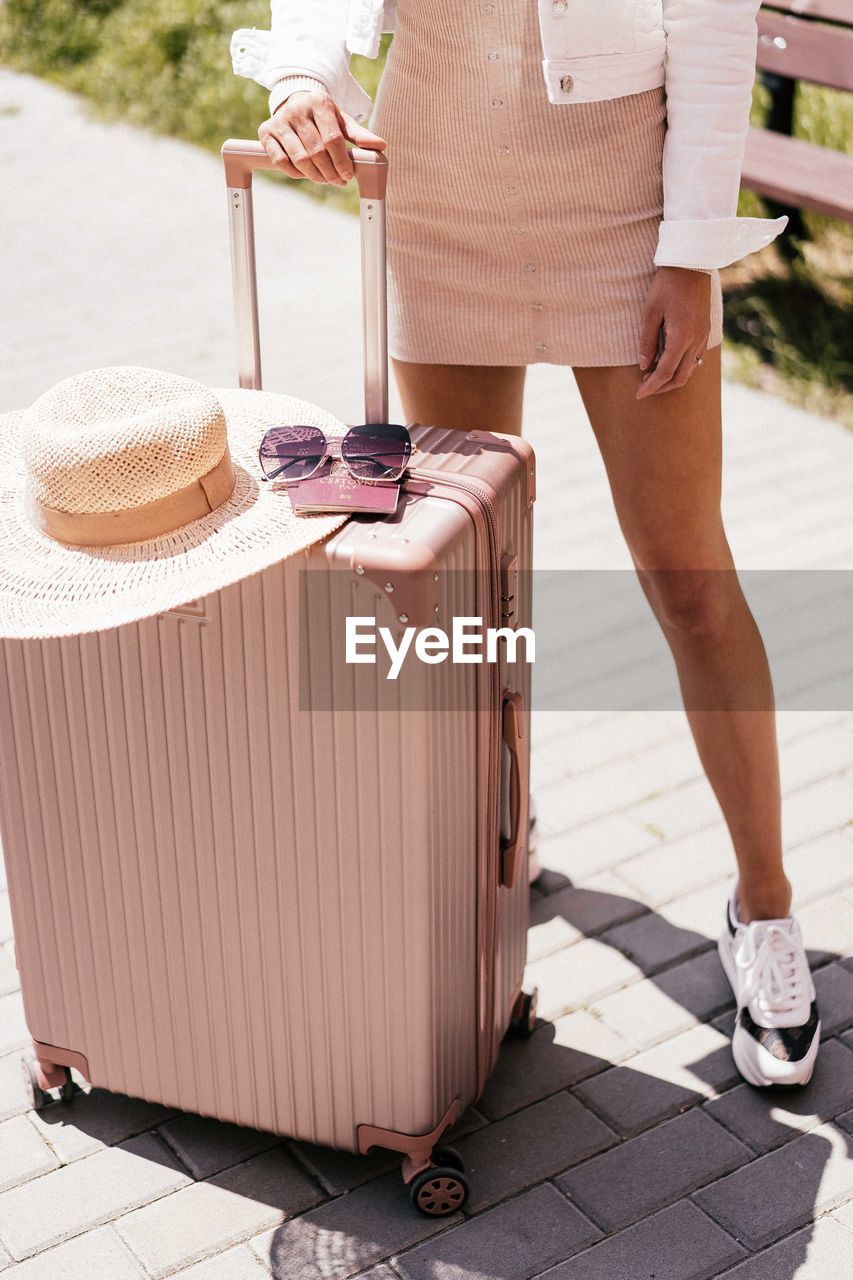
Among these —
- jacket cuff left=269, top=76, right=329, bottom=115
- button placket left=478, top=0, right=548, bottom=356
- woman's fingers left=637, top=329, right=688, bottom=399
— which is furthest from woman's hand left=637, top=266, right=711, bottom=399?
jacket cuff left=269, top=76, right=329, bottom=115

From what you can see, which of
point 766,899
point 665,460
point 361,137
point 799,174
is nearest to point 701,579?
point 665,460

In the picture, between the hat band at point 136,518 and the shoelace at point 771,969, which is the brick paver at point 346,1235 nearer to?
the shoelace at point 771,969

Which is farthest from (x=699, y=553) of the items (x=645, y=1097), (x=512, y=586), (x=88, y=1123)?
(x=88, y=1123)

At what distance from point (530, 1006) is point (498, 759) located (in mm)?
524

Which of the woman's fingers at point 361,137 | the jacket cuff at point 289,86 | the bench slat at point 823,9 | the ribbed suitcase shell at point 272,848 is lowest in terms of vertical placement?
the ribbed suitcase shell at point 272,848

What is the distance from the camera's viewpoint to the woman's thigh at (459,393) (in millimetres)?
2160

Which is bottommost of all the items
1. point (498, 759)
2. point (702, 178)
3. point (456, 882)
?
point (456, 882)

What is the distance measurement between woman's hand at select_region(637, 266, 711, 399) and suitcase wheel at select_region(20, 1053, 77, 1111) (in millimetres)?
1237

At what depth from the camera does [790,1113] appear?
7.01 feet

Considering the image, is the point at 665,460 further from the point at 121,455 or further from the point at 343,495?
the point at 121,455

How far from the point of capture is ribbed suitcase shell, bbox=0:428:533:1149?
1707mm

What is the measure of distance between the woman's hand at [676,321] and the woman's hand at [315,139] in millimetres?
396

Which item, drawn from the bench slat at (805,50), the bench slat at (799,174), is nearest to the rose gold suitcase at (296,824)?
the bench slat at (799,174)

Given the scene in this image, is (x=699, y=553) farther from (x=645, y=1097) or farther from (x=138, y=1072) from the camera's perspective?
A: (x=138, y=1072)
